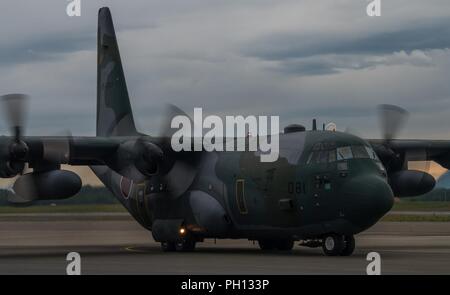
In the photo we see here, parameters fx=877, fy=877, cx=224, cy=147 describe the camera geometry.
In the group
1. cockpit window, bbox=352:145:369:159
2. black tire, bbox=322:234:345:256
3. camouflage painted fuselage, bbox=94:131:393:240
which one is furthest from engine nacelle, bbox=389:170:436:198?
black tire, bbox=322:234:345:256

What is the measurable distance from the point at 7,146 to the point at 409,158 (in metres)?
15.5

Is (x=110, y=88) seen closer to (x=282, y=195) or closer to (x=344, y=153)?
(x=282, y=195)

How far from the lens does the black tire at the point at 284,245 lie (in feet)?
101

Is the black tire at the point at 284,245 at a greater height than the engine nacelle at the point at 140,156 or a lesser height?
lesser

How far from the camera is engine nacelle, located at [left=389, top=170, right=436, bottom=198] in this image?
104ft

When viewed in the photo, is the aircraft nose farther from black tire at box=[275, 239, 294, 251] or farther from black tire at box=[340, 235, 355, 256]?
black tire at box=[275, 239, 294, 251]

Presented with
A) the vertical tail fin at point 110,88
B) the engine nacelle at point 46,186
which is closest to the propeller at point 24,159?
the engine nacelle at point 46,186

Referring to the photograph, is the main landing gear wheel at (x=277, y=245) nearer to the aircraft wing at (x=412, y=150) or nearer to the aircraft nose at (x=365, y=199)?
the aircraft wing at (x=412, y=150)

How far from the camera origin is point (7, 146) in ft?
91.2

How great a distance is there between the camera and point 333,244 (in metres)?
26.9

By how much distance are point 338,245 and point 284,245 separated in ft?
14.7

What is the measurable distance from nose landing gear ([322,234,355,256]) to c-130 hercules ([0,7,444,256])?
0.03 metres
